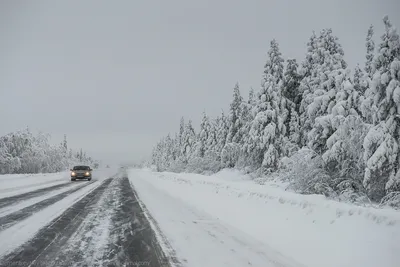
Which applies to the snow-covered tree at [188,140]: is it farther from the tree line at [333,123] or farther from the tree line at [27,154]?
the tree line at [333,123]

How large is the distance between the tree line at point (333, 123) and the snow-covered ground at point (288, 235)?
412 centimetres

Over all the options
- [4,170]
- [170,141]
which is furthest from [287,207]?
[170,141]

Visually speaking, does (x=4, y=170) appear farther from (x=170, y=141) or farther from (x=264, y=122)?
(x=170, y=141)

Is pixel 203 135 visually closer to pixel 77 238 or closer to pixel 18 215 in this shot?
pixel 18 215

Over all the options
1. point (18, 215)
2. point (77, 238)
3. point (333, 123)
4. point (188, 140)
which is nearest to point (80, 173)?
point (18, 215)

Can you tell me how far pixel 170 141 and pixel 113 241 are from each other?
97.8 meters

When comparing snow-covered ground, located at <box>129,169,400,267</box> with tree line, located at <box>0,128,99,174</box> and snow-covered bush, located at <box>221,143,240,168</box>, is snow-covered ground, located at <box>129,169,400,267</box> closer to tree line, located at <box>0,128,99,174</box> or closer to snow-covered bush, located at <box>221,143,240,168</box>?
snow-covered bush, located at <box>221,143,240,168</box>

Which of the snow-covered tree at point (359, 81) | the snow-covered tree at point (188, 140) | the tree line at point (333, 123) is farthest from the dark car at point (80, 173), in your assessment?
the snow-covered tree at point (188, 140)

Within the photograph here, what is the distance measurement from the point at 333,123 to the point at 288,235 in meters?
10.5

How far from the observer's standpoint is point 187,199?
15.8 metres

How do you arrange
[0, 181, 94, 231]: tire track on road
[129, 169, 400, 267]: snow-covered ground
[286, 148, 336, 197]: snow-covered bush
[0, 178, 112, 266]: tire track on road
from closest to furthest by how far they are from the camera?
1. [129, 169, 400, 267]: snow-covered ground
2. [0, 178, 112, 266]: tire track on road
3. [0, 181, 94, 231]: tire track on road
4. [286, 148, 336, 197]: snow-covered bush

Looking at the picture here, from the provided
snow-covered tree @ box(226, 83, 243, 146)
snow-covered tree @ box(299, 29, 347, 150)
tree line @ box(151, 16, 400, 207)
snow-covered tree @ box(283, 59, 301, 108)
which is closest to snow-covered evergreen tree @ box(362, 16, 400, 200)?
tree line @ box(151, 16, 400, 207)

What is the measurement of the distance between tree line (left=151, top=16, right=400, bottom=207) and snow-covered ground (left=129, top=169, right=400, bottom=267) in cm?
412

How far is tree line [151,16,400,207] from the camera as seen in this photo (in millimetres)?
12375
